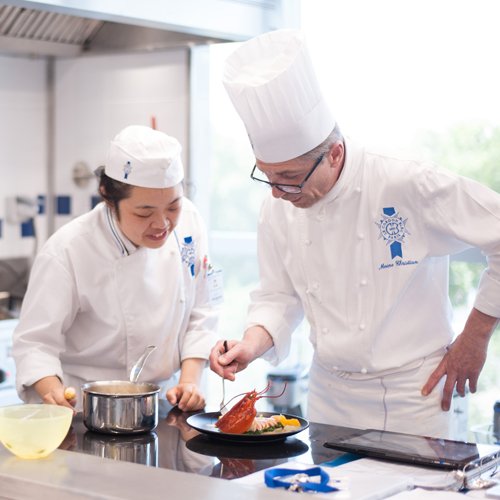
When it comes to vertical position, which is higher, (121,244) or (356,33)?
(356,33)

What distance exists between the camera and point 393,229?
255 centimetres

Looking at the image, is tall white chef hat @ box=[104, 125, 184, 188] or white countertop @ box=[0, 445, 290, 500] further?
tall white chef hat @ box=[104, 125, 184, 188]

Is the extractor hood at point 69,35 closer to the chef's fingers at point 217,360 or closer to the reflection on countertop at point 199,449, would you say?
the chef's fingers at point 217,360

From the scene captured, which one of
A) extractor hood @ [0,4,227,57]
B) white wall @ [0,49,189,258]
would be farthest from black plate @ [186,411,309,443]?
extractor hood @ [0,4,227,57]

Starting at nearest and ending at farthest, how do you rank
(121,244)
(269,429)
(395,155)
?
(269,429) → (395,155) → (121,244)

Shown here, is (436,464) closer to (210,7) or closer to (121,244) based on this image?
(121,244)

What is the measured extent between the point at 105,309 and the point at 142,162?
0.45 m

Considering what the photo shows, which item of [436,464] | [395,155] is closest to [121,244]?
[395,155]

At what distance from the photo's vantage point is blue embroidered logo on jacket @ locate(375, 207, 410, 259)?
8.36 ft

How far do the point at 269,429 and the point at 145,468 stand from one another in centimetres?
39

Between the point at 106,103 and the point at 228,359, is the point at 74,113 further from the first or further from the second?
the point at 228,359

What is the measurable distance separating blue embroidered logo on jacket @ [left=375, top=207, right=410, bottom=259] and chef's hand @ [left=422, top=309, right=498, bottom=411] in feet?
0.89

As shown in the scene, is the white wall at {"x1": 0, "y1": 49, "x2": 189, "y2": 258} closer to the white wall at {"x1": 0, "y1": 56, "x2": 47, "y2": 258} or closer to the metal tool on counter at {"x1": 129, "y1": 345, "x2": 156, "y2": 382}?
the white wall at {"x1": 0, "y1": 56, "x2": 47, "y2": 258}

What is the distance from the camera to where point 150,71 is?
4.25 metres
